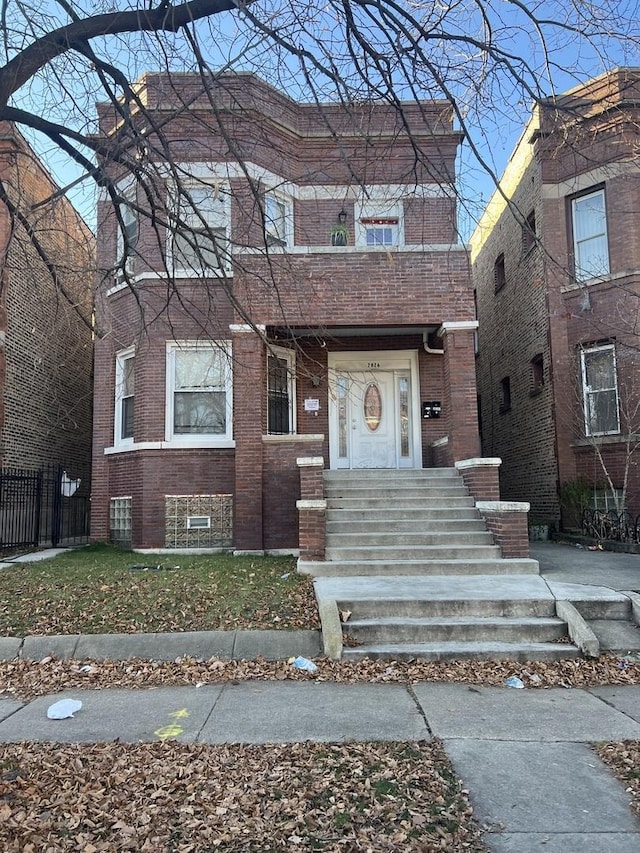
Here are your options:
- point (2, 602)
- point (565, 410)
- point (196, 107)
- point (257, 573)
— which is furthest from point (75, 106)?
point (565, 410)

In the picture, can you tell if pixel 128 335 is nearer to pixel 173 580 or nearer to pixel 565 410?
pixel 173 580

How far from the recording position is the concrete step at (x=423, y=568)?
778cm

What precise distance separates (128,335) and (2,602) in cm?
618

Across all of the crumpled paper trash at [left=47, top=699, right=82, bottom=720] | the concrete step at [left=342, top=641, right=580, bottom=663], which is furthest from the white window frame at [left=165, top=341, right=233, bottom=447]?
the crumpled paper trash at [left=47, top=699, right=82, bottom=720]

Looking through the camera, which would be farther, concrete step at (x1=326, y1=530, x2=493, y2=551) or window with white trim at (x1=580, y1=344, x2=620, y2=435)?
window with white trim at (x1=580, y1=344, x2=620, y2=435)

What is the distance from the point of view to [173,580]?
7.77 m

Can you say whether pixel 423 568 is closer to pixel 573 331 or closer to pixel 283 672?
pixel 283 672

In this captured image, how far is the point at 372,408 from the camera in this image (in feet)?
39.9

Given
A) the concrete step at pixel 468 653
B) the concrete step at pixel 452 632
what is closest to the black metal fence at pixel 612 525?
the concrete step at pixel 452 632

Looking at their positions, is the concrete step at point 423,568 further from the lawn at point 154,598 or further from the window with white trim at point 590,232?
the window with white trim at point 590,232

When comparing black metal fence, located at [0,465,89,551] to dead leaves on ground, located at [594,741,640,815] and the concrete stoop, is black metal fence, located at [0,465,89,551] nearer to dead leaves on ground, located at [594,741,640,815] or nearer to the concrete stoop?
the concrete stoop

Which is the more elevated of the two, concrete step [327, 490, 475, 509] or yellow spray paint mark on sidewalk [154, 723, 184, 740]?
concrete step [327, 490, 475, 509]

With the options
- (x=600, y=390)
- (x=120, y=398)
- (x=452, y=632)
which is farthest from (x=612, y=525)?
(x=120, y=398)

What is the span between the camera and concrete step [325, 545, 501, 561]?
26.8 ft
